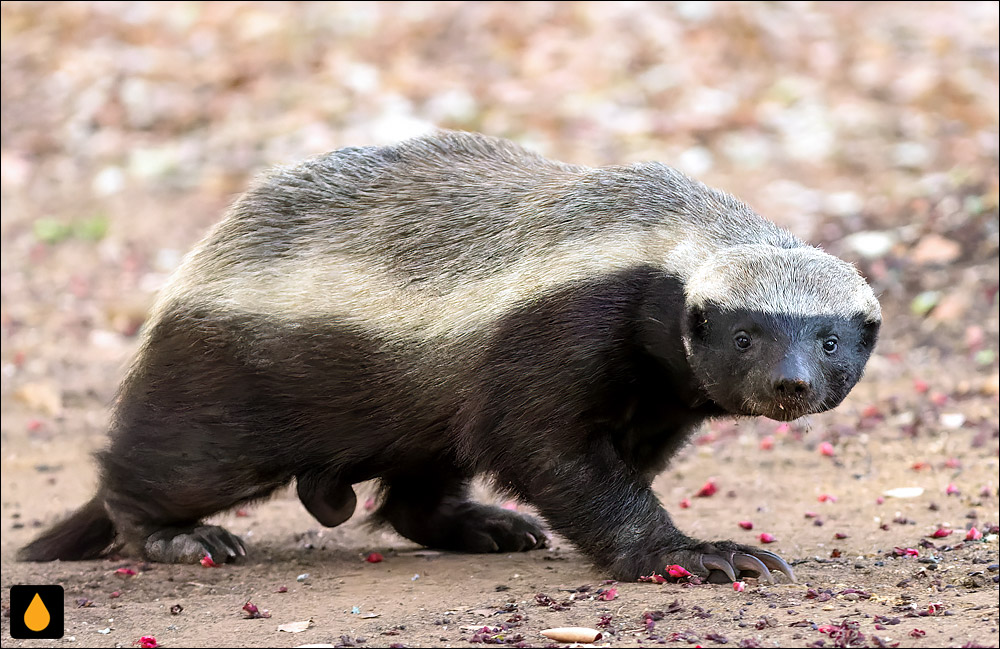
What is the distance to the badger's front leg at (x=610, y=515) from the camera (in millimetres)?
5863

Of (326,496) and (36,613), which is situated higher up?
(36,613)

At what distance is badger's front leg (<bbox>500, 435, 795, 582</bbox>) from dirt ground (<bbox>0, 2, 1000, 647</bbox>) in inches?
7.9

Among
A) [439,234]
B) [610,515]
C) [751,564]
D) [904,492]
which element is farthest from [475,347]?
[904,492]

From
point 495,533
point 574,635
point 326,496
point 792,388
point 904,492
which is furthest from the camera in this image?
point 904,492

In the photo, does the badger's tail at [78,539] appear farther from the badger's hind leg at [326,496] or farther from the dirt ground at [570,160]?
the badger's hind leg at [326,496]

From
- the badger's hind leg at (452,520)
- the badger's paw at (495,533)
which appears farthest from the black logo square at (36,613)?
the badger's paw at (495,533)

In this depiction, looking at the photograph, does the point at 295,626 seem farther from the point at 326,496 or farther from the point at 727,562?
the point at 727,562

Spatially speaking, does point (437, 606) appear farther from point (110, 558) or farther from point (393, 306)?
point (110, 558)

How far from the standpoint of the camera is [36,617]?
5805mm

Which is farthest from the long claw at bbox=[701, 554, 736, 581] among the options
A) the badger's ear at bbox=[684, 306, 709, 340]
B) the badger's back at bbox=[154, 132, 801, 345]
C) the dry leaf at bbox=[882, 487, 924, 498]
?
the dry leaf at bbox=[882, 487, 924, 498]

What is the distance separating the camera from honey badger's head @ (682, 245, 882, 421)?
17.6 ft

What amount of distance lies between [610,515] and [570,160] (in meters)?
8.15

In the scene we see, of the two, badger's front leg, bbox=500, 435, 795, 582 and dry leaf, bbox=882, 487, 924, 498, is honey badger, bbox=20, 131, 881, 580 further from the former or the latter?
dry leaf, bbox=882, 487, 924, 498

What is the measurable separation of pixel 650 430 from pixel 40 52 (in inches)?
515
